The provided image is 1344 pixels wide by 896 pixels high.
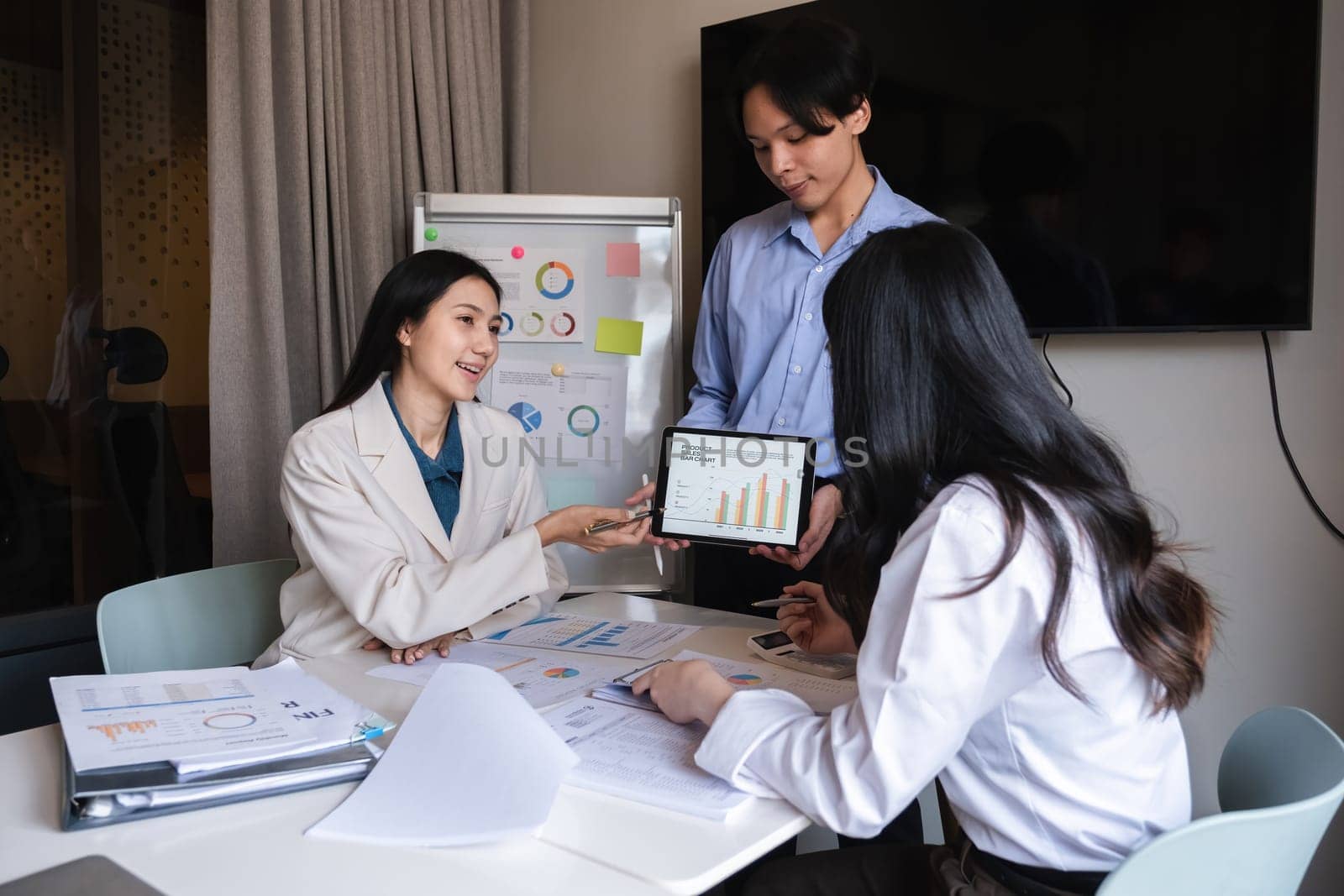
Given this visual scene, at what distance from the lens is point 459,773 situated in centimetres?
100

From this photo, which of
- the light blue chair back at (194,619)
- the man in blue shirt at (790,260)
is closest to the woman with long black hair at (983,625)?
the man in blue shirt at (790,260)

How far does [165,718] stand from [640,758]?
52 centimetres

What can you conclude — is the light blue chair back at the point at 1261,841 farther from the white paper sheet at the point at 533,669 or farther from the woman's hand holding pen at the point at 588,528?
the woman's hand holding pen at the point at 588,528

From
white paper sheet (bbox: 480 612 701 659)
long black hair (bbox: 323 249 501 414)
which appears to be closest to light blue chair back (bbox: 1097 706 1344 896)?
white paper sheet (bbox: 480 612 701 659)

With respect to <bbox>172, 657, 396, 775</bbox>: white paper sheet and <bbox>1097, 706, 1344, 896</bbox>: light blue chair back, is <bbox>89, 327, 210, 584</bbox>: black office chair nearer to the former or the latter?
<bbox>172, 657, 396, 775</bbox>: white paper sheet

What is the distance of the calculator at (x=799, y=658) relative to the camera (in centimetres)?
143

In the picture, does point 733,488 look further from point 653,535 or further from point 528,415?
point 528,415

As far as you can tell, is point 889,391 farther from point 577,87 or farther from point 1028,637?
point 577,87

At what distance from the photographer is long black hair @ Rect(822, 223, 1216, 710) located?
1.01m

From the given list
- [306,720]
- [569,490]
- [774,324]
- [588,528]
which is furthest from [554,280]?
[306,720]

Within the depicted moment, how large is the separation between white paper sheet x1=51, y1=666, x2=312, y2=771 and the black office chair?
145cm

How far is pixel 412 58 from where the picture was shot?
9.96ft

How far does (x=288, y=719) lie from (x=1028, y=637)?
2.62ft

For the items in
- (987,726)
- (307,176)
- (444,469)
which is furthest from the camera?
(307,176)
